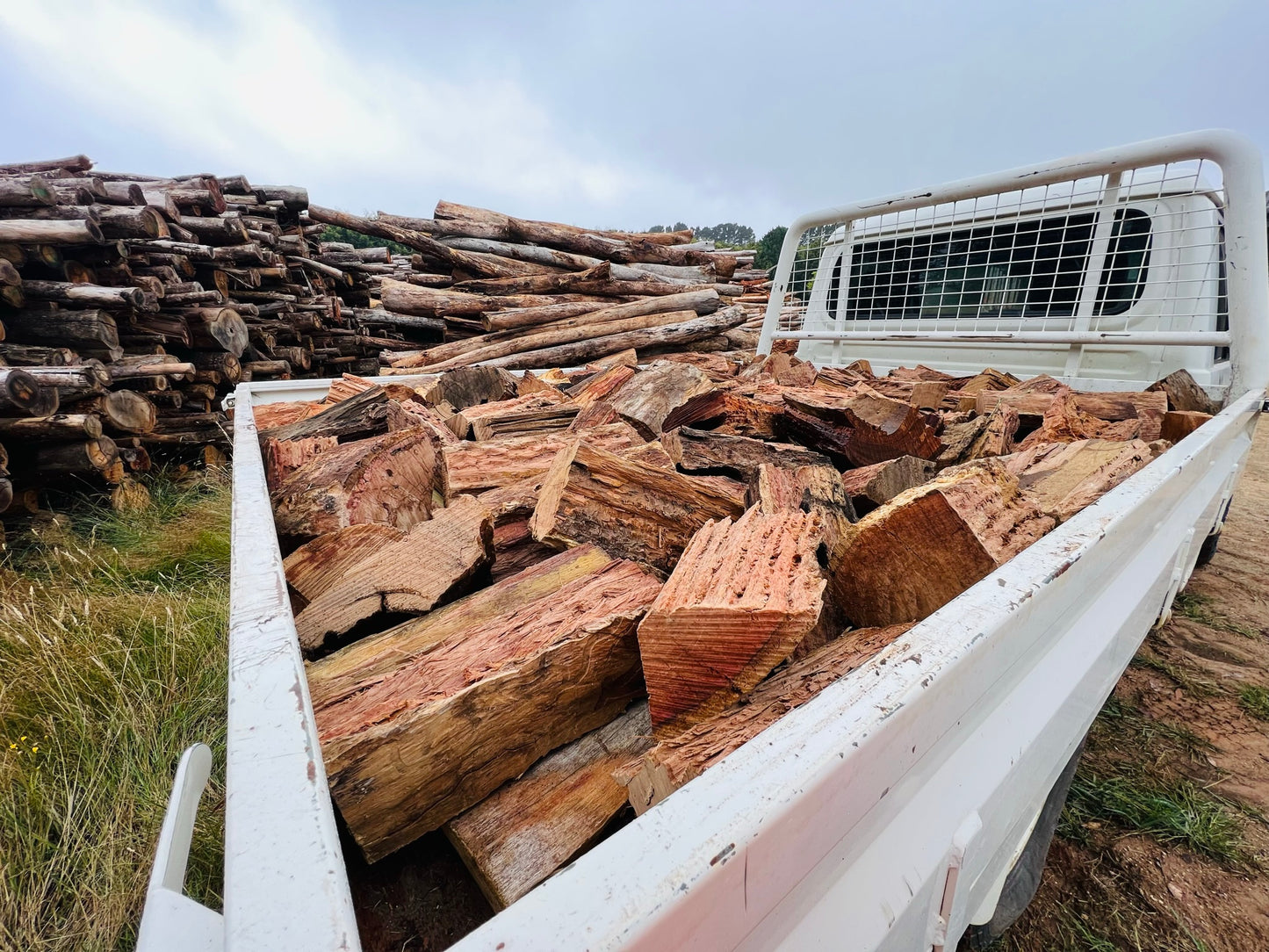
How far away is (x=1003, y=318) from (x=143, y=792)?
394cm

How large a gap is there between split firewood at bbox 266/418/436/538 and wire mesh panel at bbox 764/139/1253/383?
260 cm

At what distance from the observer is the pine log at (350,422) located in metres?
2.05

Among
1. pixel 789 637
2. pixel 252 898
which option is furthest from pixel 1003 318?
pixel 252 898

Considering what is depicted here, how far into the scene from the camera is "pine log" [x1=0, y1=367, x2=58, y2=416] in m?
3.38

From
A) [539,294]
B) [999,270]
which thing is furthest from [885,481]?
[539,294]

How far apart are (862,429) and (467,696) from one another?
149 cm

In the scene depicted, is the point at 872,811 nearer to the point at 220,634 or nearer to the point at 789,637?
the point at 789,637

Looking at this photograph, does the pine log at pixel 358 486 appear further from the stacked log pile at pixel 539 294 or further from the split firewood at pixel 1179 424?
the stacked log pile at pixel 539 294

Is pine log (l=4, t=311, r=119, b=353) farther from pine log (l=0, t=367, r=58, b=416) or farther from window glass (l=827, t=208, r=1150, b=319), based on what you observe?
window glass (l=827, t=208, r=1150, b=319)

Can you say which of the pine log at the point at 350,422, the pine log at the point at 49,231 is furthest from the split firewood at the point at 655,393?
the pine log at the point at 49,231

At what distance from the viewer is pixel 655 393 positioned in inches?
90.0

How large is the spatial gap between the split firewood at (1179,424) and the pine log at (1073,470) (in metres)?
0.41

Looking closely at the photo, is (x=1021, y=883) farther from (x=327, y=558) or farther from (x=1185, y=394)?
(x=1185, y=394)

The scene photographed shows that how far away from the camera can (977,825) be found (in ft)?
2.34
